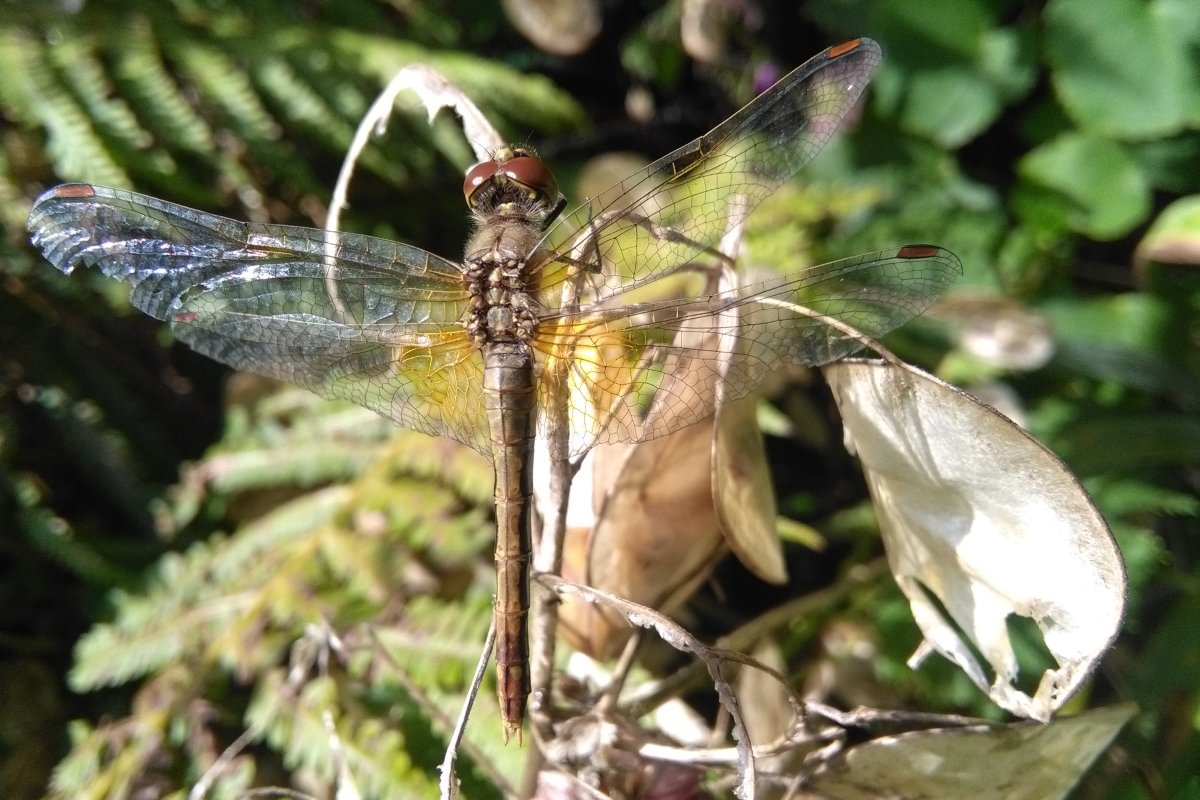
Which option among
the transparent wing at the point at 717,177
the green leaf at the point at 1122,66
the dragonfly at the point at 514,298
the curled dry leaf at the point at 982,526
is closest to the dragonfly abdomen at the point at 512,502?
the dragonfly at the point at 514,298

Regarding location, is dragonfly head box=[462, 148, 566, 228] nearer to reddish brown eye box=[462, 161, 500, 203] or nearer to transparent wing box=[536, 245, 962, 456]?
reddish brown eye box=[462, 161, 500, 203]

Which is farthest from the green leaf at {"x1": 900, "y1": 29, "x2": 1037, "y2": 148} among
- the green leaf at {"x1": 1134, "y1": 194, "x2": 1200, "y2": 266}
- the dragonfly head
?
the dragonfly head

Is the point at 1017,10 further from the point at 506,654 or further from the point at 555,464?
the point at 506,654

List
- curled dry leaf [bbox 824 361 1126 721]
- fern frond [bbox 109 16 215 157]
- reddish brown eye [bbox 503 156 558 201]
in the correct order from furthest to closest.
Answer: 1. fern frond [bbox 109 16 215 157]
2. reddish brown eye [bbox 503 156 558 201]
3. curled dry leaf [bbox 824 361 1126 721]

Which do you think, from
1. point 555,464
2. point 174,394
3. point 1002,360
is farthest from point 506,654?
point 174,394

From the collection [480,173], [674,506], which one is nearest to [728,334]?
[674,506]

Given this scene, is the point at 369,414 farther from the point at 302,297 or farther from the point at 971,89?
the point at 971,89
